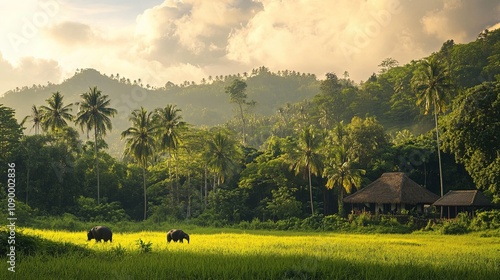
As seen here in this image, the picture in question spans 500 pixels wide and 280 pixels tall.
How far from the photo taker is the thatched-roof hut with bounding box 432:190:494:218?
1714 inches

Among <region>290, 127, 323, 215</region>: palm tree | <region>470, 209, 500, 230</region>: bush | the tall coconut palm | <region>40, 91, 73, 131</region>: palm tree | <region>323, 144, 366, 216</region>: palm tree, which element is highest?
<region>40, 91, 73, 131</region>: palm tree

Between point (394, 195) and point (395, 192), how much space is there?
16.1 inches

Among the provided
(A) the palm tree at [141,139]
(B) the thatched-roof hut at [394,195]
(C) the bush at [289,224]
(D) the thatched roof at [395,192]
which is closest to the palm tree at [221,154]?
(A) the palm tree at [141,139]

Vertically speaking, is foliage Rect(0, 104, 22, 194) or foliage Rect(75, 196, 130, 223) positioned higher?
foliage Rect(0, 104, 22, 194)

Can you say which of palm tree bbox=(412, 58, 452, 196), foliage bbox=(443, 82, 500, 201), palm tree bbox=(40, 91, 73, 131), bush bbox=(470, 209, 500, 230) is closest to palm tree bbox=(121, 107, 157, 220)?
palm tree bbox=(40, 91, 73, 131)

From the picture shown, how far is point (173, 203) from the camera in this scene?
194 ft

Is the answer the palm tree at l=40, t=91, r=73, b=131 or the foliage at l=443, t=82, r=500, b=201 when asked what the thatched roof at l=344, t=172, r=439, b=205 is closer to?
the foliage at l=443, t=82, r=500, b=201

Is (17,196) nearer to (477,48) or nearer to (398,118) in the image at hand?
(398,118)

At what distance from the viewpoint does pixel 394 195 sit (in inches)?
1907

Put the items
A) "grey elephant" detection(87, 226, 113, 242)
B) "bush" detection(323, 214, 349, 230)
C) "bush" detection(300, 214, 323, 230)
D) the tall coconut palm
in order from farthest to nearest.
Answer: the tall coconut palm < "bush" detection(300, 214, 323, 230) < "bush" detection(323, 214, 349, 230) < "grey elephant" detection(87, 226, 113, 242)

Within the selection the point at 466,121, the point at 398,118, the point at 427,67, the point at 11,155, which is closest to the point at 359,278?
the point at 466,121

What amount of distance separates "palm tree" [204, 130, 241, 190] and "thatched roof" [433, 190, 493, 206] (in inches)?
909

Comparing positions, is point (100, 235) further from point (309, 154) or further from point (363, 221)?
point (309, 154)

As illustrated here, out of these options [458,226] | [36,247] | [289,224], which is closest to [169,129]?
[289,224]
